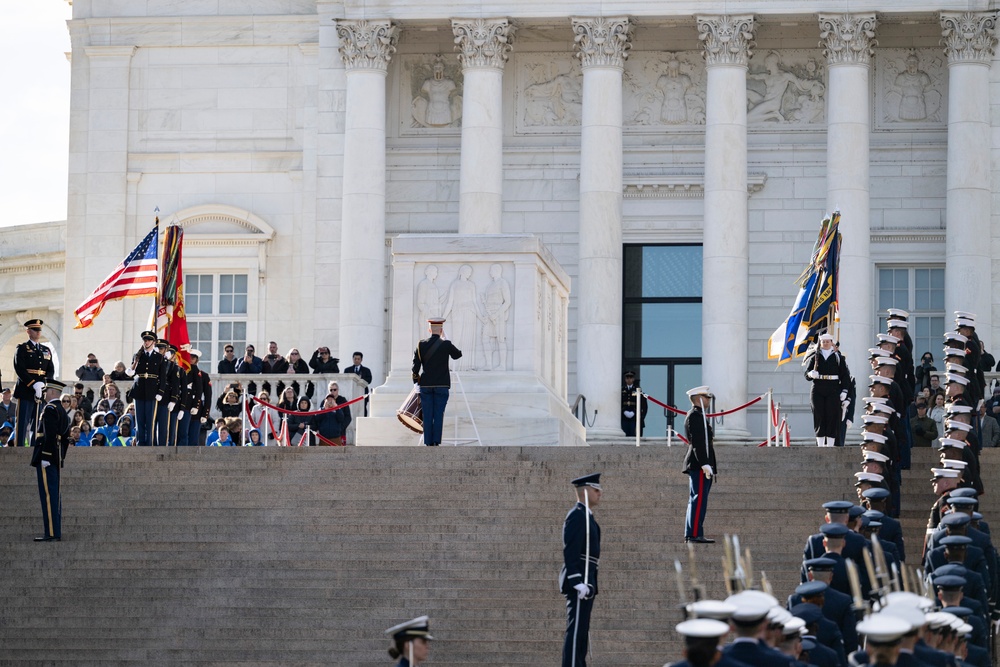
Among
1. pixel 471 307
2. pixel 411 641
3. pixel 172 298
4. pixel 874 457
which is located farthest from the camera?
pixel 172 298

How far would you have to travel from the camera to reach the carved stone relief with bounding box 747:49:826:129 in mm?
45656

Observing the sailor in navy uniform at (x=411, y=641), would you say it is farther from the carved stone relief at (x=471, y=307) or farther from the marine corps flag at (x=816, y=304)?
the marine corps flag at (x=816, y=304)

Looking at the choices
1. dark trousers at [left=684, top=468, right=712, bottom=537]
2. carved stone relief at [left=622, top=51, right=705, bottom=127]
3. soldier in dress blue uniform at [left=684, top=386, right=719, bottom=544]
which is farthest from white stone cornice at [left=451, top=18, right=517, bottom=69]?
dark trousers at [left=684, top=468, right=712, bottom=537]

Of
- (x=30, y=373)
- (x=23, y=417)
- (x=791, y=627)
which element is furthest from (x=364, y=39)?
(x=791, y=627)

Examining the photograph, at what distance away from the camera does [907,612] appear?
1215cm

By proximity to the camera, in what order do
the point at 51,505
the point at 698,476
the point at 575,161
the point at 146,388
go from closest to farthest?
1. the point at 698,476
2. the point at 51,505
3. the point at 146,388
4. the point at 575,161

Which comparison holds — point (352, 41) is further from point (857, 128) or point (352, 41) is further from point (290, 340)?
point (857, 128)

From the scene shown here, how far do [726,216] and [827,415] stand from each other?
14221 mm

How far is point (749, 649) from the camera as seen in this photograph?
11.6 meters

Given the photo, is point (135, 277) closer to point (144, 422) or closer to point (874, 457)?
point (144, 422)

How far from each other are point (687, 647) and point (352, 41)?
34571 millimetres

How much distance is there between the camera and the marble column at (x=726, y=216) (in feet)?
141

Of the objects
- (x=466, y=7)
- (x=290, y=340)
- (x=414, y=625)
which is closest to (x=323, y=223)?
(x=290, y=340)

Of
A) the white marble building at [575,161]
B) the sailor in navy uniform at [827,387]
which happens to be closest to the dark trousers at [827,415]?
the sailor in navy uniform at [827,387]
